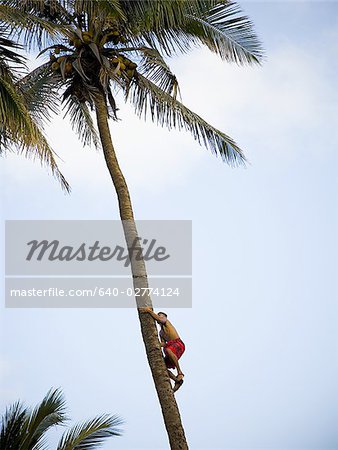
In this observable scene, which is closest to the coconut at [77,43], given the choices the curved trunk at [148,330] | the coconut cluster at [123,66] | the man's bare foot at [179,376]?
the coconut cluster at [123,66]

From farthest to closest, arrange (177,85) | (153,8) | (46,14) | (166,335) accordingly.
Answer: (177,85) < (46,14) < (153,8) < (166,335)

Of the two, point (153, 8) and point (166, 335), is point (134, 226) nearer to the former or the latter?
point (166, 335)

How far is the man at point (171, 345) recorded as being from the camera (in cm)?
1110

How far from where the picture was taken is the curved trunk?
10.6m

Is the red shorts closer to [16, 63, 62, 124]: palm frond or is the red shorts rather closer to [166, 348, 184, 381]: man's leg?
[166, 348, 184, 381]: man's leg

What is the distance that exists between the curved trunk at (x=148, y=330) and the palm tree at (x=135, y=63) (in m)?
0.01

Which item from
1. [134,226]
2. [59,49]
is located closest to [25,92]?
[59,49]

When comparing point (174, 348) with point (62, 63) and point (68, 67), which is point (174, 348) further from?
point (62, 63)

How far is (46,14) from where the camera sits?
42.9ft

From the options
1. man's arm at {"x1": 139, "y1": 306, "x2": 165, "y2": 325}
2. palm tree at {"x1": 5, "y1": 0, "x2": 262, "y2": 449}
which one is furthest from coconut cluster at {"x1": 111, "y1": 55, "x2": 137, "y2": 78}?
man's arm at {"x1": 139, "y1": 306, "x2": 165, "y2": 325}

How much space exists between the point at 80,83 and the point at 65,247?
10.4ft

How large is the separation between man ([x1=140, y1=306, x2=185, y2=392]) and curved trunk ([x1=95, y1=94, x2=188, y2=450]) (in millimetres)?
120

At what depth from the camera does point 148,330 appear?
11070 mm

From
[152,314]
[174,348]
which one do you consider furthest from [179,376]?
[152,314]
